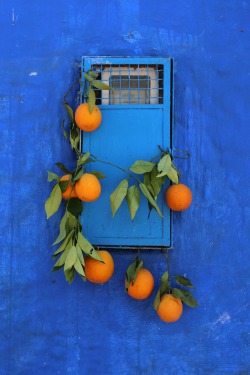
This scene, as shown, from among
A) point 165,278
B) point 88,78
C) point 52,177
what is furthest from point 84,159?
point 165,278

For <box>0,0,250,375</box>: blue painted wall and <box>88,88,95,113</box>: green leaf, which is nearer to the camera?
<box>88,88,95,113</box>: green leaf

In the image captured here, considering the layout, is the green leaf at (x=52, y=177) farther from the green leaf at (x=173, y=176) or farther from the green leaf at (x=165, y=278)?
the green leaf at (x=165, y=278)

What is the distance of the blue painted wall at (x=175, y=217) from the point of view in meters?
2.49

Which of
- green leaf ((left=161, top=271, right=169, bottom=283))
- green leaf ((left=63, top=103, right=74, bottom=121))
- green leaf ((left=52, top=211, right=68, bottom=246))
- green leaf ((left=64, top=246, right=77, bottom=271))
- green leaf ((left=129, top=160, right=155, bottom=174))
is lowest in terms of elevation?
green leaf ((left=161, top=271, right=169, bottom=283))

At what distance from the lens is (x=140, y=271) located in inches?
93.0

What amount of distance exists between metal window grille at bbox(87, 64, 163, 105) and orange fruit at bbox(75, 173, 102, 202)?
477mm

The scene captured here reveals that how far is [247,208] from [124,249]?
698 mm

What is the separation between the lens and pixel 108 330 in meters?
2.50

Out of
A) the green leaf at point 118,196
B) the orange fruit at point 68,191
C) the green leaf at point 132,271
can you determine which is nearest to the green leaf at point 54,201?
the orange fruit at point 68,191

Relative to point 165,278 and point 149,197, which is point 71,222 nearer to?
point 149,197

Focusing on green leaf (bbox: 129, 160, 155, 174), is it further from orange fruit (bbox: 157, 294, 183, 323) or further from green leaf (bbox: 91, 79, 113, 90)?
orange fruit (bbox: 157, 294, 183, 323)

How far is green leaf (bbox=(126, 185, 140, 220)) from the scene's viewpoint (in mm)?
2279

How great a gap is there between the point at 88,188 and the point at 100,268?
0.40 metres

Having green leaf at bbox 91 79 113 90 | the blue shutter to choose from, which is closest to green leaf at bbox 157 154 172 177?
the blue shutter
